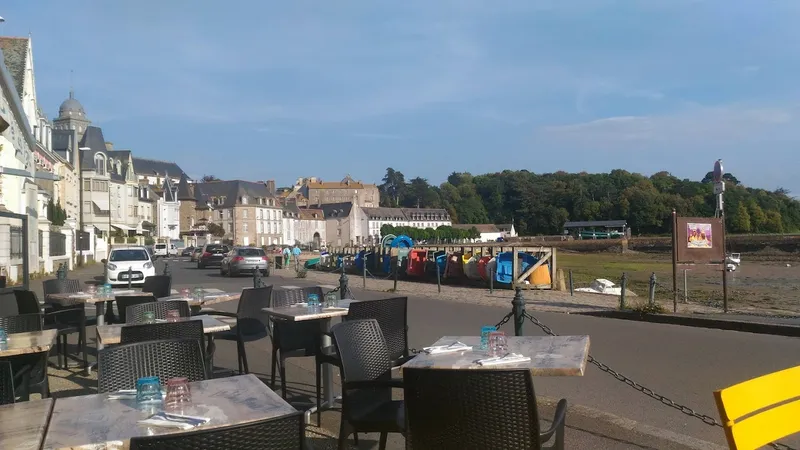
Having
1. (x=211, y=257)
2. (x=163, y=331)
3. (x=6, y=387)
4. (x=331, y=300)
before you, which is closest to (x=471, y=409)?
(x=6, y=387)

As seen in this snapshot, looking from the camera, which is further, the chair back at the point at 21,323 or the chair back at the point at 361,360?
the chair back at the point at 21,323

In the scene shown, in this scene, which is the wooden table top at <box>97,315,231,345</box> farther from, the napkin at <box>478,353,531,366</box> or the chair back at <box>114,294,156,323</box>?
the napkin at <box>478,353,531,366</box>

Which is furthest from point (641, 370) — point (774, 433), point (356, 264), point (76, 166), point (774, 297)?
point (76, 166)

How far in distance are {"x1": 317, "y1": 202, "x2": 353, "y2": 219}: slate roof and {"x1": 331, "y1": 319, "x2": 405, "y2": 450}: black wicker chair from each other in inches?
5135

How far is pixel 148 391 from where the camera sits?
11.8 feet

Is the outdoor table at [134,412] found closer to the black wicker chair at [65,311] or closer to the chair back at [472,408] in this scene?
the chair back at [472,408]

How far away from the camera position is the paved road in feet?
22.5

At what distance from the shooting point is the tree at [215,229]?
10512 cm

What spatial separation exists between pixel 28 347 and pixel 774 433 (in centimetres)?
499

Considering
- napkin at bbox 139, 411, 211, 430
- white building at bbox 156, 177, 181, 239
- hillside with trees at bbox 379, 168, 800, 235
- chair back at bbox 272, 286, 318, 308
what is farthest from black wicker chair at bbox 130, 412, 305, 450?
hillside with trees at bbox 379, 168, 800, 235

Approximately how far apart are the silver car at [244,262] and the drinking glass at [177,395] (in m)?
28.7

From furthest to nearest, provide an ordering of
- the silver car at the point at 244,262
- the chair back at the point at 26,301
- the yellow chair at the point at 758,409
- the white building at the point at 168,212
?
1. the white building at the point at 168,212
2. the silver car at the point at 244,262
3. the chair back at the point at 26,301
4. the yellow chair at the point at 758,409

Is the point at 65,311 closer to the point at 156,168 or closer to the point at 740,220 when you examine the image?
the point at 156,168

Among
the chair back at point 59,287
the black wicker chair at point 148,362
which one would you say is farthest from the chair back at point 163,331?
the chair back at point 59,287
